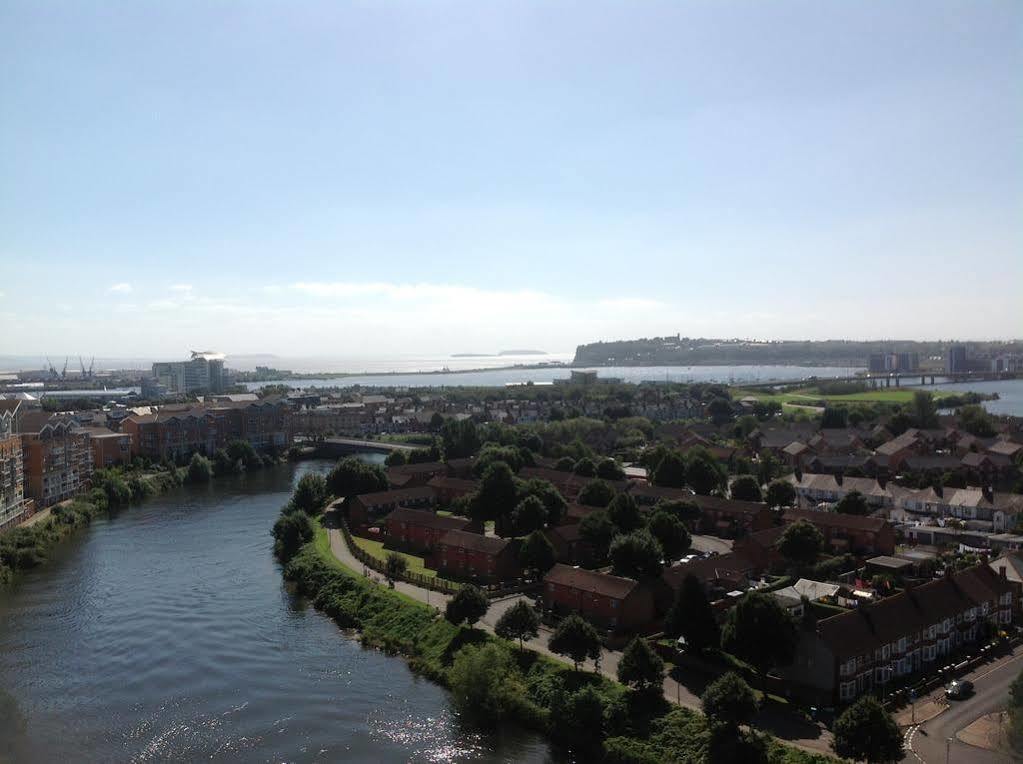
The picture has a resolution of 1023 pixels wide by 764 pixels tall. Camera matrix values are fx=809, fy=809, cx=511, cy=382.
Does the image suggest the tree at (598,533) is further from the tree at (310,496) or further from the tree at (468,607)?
the tree at (310,496)

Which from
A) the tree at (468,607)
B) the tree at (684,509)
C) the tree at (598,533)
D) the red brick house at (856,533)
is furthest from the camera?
the tree at (684,509)

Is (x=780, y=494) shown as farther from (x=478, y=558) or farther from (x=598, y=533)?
(x=478, y=558)

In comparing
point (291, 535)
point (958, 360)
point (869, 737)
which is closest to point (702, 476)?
point (291, 535)

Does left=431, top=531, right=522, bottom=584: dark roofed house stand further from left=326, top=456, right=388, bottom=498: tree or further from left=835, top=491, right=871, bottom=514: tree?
left=835, top=491, right=871, bottom=514: tree

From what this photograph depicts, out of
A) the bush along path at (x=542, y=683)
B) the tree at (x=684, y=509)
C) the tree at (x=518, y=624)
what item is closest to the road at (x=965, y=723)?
the bush along path at (x=542, y=683)

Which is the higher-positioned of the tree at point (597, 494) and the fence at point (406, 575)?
the tree at point (597, 494)

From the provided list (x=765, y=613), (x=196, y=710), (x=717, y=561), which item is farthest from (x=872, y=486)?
(x=196, y=710)
